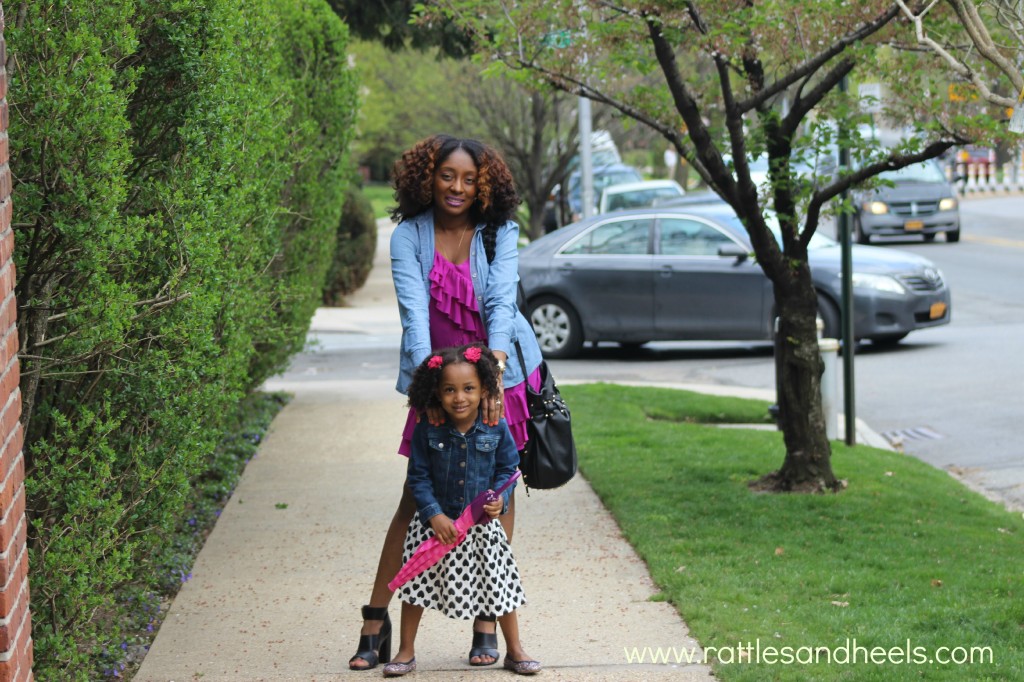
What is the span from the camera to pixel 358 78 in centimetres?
918

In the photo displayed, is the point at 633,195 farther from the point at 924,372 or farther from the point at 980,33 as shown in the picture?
the point at 980,33

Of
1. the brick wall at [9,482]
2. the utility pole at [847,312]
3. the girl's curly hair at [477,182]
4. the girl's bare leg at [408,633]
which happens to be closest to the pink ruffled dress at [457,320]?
the girl's curly hair at [477,182]

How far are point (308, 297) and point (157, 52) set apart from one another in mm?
4555

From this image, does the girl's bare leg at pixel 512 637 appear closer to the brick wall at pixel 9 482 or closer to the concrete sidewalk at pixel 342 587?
the concrete sidewalk at pixel 342 587

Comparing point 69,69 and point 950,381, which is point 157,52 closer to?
point 69,69

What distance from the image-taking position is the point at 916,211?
26281 mm

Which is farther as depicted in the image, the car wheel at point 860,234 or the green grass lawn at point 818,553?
the car wheel at point 860,234

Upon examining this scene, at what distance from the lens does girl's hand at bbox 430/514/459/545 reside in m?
4.20

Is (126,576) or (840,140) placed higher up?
(840,140)

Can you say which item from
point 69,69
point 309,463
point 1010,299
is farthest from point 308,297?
point 1010,299

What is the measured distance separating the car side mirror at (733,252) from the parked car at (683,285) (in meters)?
0.01

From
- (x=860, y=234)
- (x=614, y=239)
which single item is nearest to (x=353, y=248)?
(x=614, y=239)

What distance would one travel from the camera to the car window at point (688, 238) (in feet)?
43.0

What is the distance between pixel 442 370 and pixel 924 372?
874 centimetres
